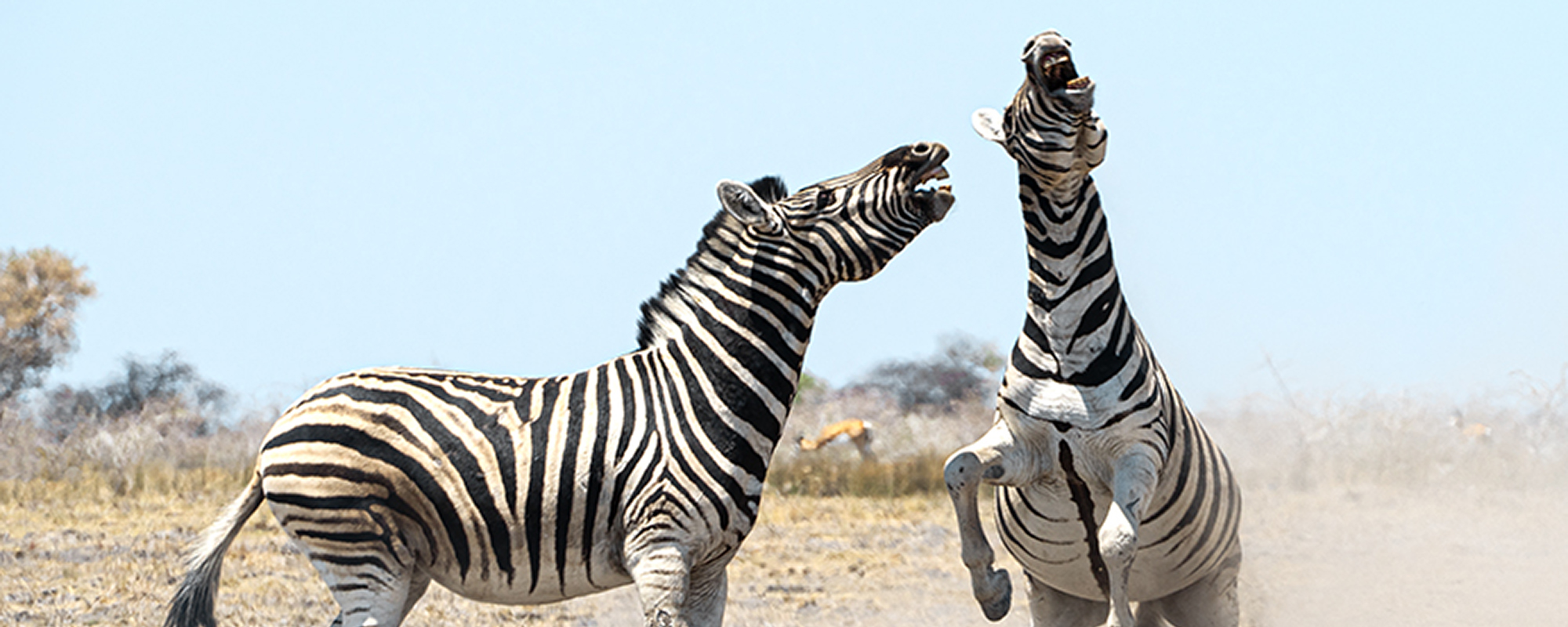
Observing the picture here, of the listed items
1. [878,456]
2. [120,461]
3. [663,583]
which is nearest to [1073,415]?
[663,583]

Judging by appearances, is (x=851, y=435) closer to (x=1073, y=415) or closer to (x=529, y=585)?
(x=1073, y=415)

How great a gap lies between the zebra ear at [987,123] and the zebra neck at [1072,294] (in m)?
0.25

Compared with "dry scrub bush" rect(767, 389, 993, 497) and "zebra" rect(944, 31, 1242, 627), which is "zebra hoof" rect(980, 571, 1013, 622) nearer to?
"zebra" rect(944, 31, 1242, 627)

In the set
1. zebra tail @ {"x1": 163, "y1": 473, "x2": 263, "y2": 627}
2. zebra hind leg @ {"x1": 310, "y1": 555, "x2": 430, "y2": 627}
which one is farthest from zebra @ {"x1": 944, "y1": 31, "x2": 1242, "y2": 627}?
zebra tail @ {"x1": 163, "y1": 473, "x2": 263, "y2": 627}

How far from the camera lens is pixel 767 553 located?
12.1 metres

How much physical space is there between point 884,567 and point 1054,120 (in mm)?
6830

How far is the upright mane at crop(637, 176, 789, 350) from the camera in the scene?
5770mm

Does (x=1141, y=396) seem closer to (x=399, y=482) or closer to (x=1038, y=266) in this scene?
(x=1038, y=266)

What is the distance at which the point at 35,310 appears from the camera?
105ft

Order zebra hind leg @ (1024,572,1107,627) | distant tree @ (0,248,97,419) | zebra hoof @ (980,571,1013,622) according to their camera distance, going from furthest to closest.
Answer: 1. distant tree @ (0,248,97,419)
2. zebra hind leg @ (1024,572,1107,627)
3. zebra hoof @ (980,571,1013,622)

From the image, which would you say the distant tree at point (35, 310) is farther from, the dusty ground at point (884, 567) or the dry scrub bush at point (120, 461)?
the dusty ground at point (884, 567)

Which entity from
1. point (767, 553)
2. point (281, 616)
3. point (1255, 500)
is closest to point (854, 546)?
point (767, 553)

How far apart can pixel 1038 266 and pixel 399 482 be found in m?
2.73

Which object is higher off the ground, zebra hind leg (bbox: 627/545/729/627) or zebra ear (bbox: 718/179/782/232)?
zebra ear (bbox: 718/179/782/232)
